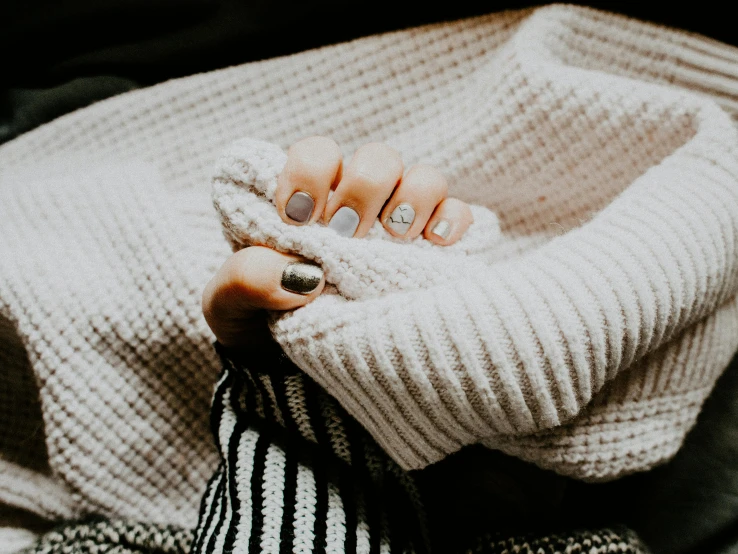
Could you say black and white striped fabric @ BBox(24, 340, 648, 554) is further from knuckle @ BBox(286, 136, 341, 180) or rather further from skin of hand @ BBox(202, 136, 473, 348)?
knuckle @ BBox(286, 136, 341, 180)

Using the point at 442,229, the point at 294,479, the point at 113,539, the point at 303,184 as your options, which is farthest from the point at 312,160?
the point at 113,539

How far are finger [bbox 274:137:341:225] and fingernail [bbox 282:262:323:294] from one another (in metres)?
0.04

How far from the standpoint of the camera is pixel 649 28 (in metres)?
0.61

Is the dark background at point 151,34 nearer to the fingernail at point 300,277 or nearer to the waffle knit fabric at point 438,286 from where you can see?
the waffle knit fabric at point 438,286

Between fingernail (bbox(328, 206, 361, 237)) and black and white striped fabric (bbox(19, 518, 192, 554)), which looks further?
black and white striped fabric (bbox(19, 518, 192, 554))

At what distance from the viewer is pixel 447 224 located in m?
0.49

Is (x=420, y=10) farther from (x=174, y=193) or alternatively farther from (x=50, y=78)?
(x=50, y=78)

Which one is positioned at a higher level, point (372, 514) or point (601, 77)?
point (601, 77)

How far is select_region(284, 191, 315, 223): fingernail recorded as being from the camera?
0.42m

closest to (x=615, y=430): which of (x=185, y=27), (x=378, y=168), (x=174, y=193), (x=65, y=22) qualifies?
(x=378, y=168)

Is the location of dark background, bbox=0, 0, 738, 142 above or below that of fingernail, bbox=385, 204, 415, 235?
above

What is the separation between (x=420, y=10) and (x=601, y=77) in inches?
9.3

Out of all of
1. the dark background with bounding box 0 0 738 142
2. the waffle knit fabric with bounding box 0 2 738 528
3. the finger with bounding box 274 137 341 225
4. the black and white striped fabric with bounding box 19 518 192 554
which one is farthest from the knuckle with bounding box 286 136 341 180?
the black and white striped fabric with bounding box 19 518 192 554

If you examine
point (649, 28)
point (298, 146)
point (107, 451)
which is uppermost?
point (649, 28)
